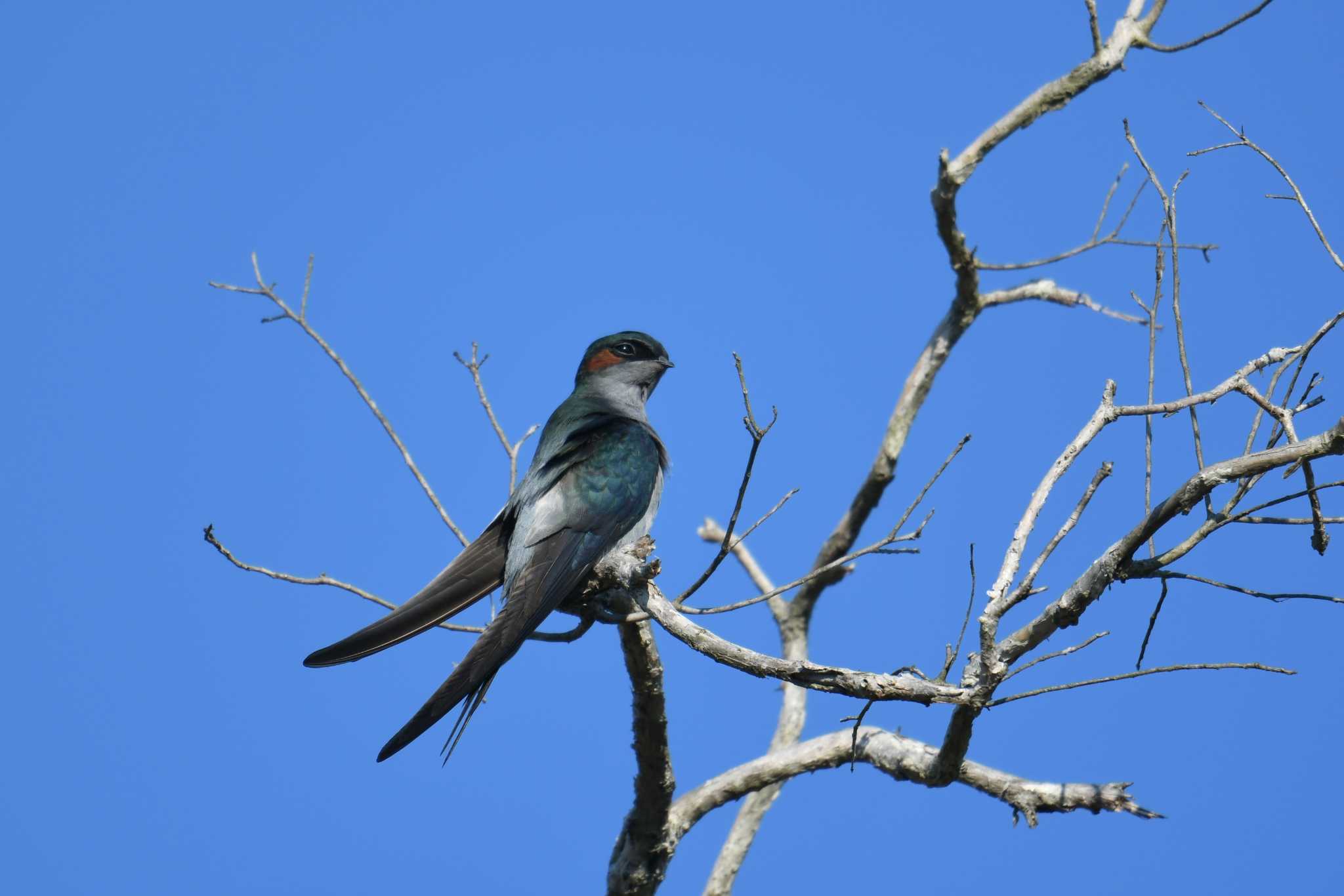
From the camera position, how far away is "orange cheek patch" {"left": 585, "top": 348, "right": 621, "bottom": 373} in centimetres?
840

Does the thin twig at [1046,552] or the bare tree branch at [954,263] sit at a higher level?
the bare tree branch at [954,263]

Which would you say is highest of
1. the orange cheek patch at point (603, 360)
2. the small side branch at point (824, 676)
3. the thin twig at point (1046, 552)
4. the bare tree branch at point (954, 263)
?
the bare tree branch at point (954, 263)

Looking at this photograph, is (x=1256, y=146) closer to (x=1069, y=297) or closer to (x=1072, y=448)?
(x=1072, y=448)

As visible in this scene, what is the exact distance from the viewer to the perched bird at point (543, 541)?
5180mm

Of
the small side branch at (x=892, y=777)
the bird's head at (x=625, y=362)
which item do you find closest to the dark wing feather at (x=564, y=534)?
the bird's head at (x=625, y=362)

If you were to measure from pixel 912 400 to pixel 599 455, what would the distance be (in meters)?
3.06

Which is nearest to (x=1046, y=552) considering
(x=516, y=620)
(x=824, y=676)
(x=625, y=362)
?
(x=824, y=676)

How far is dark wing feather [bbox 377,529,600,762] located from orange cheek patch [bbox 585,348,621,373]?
96.5 inches

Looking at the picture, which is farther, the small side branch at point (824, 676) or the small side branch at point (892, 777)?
the small side branch at point (892, 777)

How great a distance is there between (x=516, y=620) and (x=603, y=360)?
334 cm

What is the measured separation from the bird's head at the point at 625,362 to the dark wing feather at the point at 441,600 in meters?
1.98

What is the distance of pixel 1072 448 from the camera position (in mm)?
4141

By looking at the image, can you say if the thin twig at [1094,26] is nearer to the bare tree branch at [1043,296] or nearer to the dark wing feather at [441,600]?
the bare tree branch at [1043,296]

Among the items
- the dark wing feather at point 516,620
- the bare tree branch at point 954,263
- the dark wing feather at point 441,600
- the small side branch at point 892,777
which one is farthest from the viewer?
the bare tree branch at point 954,263
